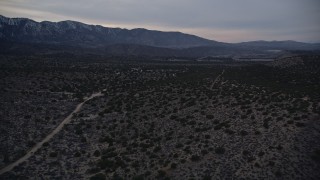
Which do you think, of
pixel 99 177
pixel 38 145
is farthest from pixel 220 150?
pixel 38 145

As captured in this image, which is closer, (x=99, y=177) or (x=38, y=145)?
(x=99, y=177)

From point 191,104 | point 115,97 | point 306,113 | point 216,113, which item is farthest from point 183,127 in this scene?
point 115,97

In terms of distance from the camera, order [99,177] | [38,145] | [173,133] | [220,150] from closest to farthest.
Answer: [99,177]
[220,150]
[38,145]
[173,133]

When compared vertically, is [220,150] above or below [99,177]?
above

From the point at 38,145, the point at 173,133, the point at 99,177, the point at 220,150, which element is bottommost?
the point at 99,177

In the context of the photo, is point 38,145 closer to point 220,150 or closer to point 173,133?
point 173,133

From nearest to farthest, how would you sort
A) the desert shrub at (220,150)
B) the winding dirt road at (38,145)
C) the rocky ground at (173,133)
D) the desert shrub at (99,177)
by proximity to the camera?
the desert shrub at (99,177)
the rocky ground at (173,133)
the winding dirt road at (38,145)
the desert shrub at (220,150)

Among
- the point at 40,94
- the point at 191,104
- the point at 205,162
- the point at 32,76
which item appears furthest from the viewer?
the point at 32,76

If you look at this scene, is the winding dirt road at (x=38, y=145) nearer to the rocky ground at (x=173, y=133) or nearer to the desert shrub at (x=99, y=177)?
the rocky ground at (x=173, y=133)

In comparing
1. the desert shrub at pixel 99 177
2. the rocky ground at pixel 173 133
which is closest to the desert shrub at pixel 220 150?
the rocky ground at pixel 173 133

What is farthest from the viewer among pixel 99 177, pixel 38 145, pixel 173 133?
pixel 173 133

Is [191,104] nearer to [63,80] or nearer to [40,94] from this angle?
[40,94]
